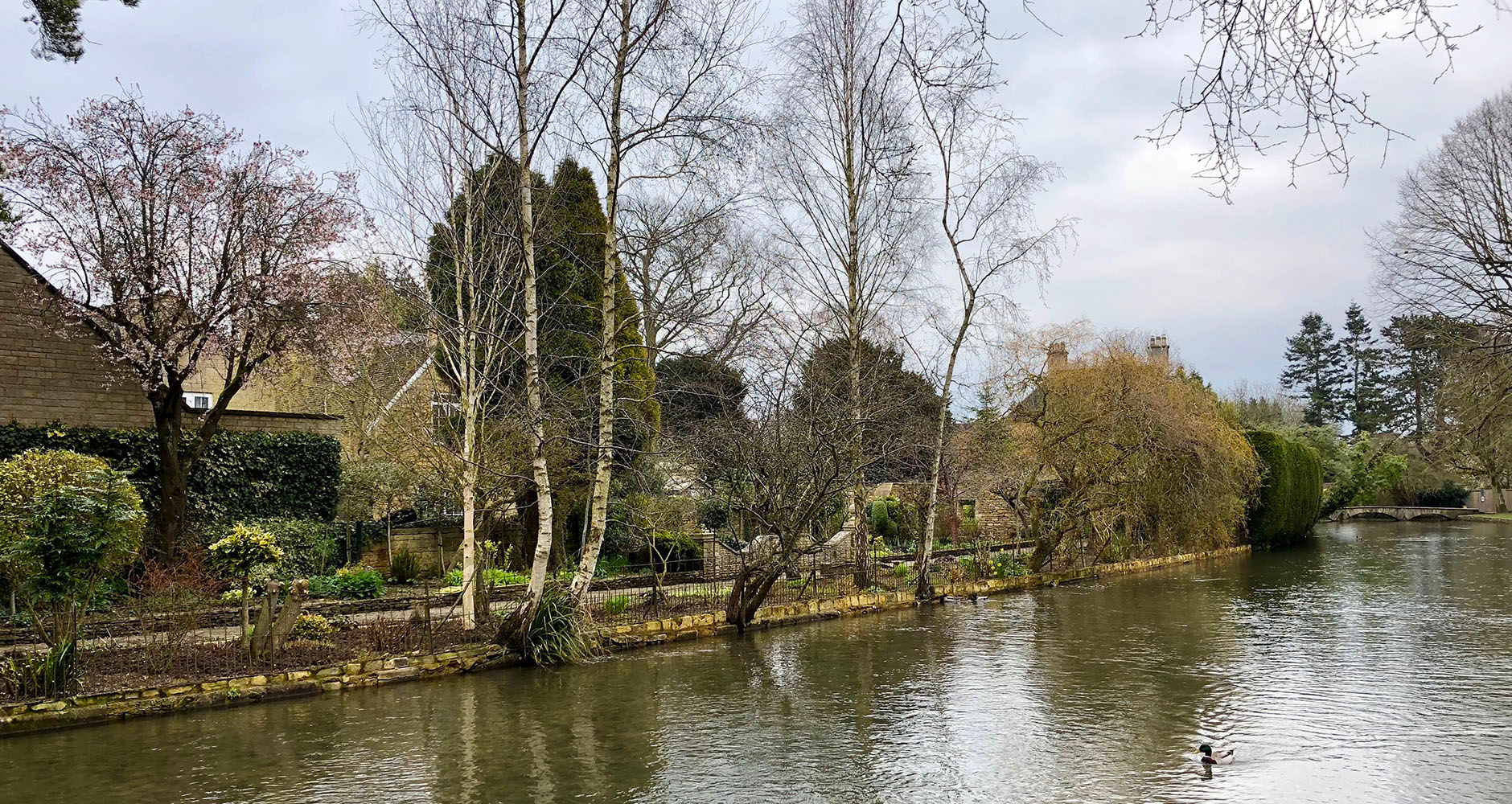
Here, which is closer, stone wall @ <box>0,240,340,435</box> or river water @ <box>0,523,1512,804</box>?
river water @ <box>0,523,1512,804</box>

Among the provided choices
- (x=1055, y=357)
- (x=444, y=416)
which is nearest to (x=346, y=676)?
(x=444, y=416)

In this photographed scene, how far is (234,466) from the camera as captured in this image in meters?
15.9

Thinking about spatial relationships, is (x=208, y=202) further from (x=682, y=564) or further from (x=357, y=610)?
(x=682, y=564)

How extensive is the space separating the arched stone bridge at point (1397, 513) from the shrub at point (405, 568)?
45.9 metres

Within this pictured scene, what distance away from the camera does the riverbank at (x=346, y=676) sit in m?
8.55

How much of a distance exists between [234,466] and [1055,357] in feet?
57.8

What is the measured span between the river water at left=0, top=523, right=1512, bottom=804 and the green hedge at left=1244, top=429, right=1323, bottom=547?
53.0 feet

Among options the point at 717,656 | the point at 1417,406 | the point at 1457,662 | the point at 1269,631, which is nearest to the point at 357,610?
the point at 717,656

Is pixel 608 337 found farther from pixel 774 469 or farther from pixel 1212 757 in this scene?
pixel 1212 757

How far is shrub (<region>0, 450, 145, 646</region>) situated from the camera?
870 cm

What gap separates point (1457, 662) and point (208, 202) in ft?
57.3

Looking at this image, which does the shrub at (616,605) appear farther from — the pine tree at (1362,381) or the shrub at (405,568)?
the pine tree at (1362,381)

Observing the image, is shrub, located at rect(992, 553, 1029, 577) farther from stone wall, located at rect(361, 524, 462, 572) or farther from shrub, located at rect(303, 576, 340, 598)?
shrub, located at rect(303, 576, 340, 598)

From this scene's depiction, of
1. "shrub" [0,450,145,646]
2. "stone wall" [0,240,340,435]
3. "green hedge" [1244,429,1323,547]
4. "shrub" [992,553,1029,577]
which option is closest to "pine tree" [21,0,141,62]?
"shrub" [0,450,145,646]
